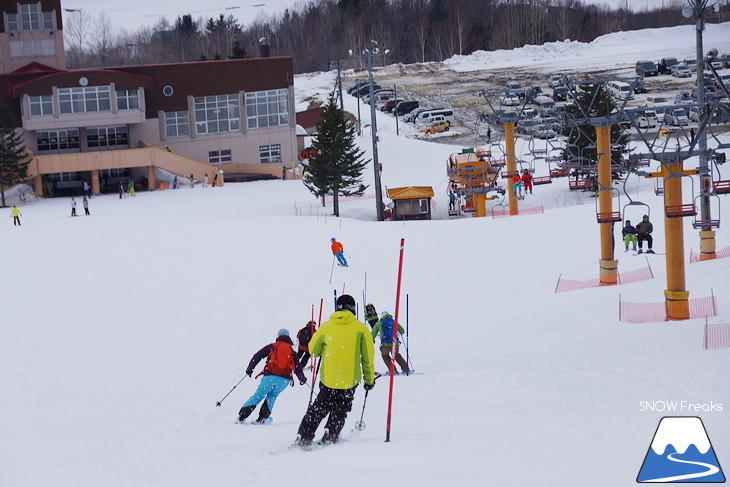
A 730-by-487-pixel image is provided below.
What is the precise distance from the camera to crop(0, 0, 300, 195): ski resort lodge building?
5547cm

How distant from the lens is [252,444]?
1080cm

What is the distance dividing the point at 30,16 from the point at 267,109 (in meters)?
15.0

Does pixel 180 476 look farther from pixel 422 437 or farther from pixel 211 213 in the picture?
pixel 211 213

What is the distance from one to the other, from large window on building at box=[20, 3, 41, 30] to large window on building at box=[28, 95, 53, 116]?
7.61m

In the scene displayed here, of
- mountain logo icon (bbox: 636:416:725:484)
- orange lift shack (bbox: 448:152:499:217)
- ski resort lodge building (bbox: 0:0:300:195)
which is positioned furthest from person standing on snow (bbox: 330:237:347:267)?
ski resort lodge building (bbox: 0:0:300:195)

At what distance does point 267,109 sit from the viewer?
209ft

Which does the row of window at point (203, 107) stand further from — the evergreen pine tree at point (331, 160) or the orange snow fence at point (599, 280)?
the orange snow fence at point (599, 280)

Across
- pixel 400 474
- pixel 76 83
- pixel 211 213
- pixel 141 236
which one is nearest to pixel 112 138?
pixel 76 83

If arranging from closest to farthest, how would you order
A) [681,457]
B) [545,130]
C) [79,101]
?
[681,457] → [545,130] → [79,101]

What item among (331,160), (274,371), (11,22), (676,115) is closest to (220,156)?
(11,22)

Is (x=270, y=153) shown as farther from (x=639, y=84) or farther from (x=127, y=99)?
(x=639, y=84)

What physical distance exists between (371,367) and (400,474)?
5.77 feet

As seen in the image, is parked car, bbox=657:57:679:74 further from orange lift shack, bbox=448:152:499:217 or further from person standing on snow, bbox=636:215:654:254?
person standing on snow, bbox=636:215:654:254

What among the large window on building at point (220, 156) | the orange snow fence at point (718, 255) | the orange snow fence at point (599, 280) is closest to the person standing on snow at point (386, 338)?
the orange snow fence at point (599, 280)
